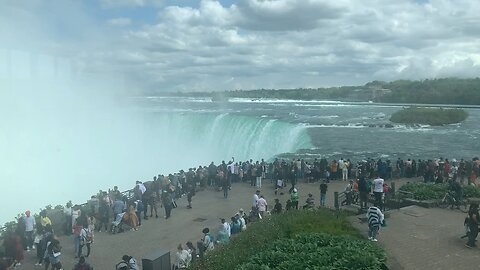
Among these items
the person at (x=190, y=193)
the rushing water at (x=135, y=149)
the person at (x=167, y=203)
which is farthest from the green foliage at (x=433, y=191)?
the rushing water at (x=135, y=149)

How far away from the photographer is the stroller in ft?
45.9

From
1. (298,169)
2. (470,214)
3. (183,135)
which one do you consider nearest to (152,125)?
(183,135)

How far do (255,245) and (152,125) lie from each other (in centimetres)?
3394

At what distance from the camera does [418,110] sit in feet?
245

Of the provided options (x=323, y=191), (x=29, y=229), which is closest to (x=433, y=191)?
(x=323, y=191)

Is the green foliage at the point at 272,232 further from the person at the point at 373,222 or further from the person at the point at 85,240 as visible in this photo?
the person at the point at 85,240

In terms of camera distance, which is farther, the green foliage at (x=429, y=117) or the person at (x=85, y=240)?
the green foliage at (x=429, y=117)

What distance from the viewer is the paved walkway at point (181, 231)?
37.7ft

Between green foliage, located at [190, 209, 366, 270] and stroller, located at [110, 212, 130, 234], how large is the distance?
4858 mm

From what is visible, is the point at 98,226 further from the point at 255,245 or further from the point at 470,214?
the point at 470,214

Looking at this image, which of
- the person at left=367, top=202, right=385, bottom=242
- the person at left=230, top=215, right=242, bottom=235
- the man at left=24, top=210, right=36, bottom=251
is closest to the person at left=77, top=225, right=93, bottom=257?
the man at left=24, top=210, right=36, bottom=251

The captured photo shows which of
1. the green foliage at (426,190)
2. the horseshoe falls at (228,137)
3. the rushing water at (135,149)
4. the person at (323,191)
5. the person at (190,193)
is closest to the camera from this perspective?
the green foliage at (426,190)

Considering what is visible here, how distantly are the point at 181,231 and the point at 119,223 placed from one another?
80.6 inches

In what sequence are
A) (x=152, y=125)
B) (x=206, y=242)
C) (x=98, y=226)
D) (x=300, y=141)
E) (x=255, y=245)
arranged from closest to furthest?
(x=255, y=245) < (x=206, y=242) < (x=98, y=226) < (x=300, y=141) < (x=152, y=125)
